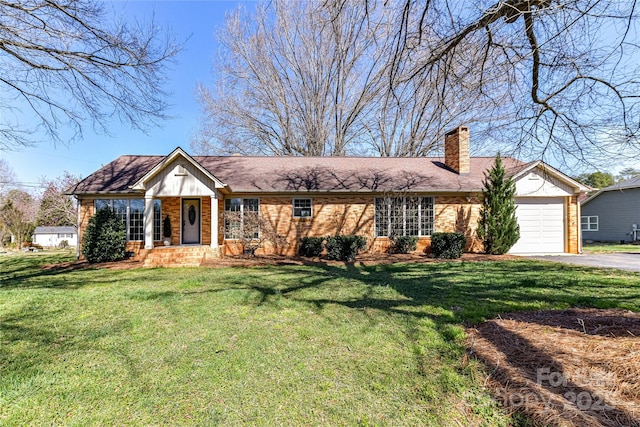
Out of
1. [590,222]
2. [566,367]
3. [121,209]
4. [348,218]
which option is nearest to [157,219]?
[121,209]

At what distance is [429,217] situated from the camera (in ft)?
46.6

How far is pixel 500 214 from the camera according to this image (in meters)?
13.0

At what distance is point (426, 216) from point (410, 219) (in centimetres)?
80

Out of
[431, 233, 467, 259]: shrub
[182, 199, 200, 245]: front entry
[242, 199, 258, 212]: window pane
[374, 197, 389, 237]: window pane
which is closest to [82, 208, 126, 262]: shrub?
[182, 199, 200, 245]: front entry

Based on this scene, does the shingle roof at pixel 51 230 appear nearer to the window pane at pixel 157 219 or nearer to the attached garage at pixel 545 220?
the window pane at pixel 157 219

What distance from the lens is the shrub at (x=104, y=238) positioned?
12164 millimetres

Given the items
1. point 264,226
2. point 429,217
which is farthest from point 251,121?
point 429,217

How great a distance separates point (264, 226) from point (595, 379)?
11.2 m

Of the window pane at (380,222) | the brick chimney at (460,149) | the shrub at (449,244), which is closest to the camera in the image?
the shrub at (449,244)

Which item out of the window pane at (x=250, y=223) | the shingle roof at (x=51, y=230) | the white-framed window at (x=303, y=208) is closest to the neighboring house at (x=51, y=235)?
the shingle roof at (x=51, y=230)

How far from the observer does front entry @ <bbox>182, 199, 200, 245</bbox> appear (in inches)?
561

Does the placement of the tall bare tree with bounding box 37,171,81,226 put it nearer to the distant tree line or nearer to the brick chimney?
the distant tree line

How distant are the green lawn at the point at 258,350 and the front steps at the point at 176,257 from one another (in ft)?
11.6

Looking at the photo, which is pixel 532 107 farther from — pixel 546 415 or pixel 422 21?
pixel 546 415
